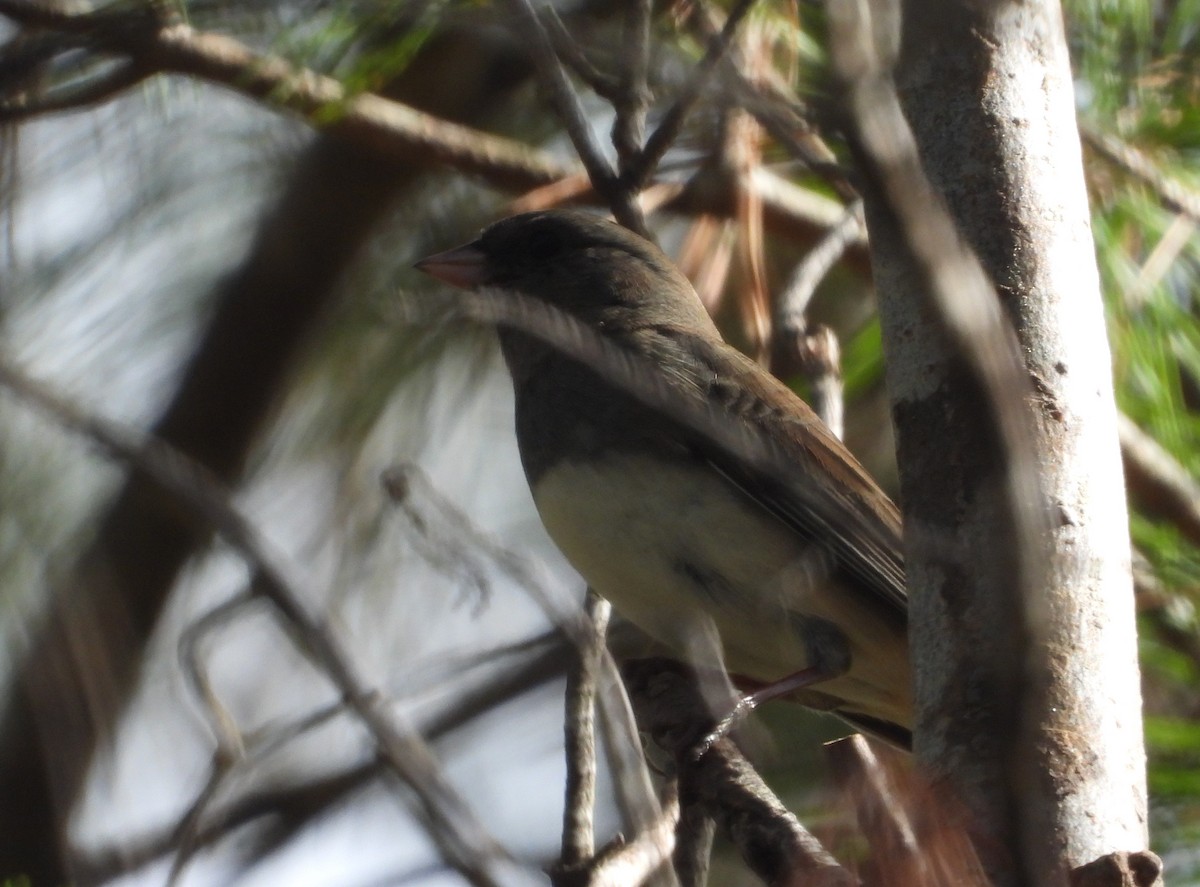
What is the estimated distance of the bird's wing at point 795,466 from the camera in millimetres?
2105

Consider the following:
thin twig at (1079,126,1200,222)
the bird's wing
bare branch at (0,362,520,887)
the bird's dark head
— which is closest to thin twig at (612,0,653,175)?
the bird's wing

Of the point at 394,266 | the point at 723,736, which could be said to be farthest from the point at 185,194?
the point at 723,736

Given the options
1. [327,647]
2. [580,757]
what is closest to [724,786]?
[580,757]

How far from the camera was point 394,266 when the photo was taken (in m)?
3.34

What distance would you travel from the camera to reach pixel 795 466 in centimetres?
213

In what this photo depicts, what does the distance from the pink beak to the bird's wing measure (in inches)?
16.0

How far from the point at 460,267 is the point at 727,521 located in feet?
2.53

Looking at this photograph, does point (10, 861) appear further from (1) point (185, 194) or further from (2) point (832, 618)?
(2) point (832, 618)

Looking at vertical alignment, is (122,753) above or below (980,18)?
below

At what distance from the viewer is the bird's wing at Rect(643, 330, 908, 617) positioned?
2.11 metres

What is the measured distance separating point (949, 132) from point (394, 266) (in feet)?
6.66

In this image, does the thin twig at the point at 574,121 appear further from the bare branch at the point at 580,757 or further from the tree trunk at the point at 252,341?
the tree trunk at the point at 252,341

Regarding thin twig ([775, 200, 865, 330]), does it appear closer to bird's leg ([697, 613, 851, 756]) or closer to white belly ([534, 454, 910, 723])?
white belly ([534, 454, 910, 723])

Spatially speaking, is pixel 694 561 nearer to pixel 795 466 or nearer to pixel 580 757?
pixel 795 466
